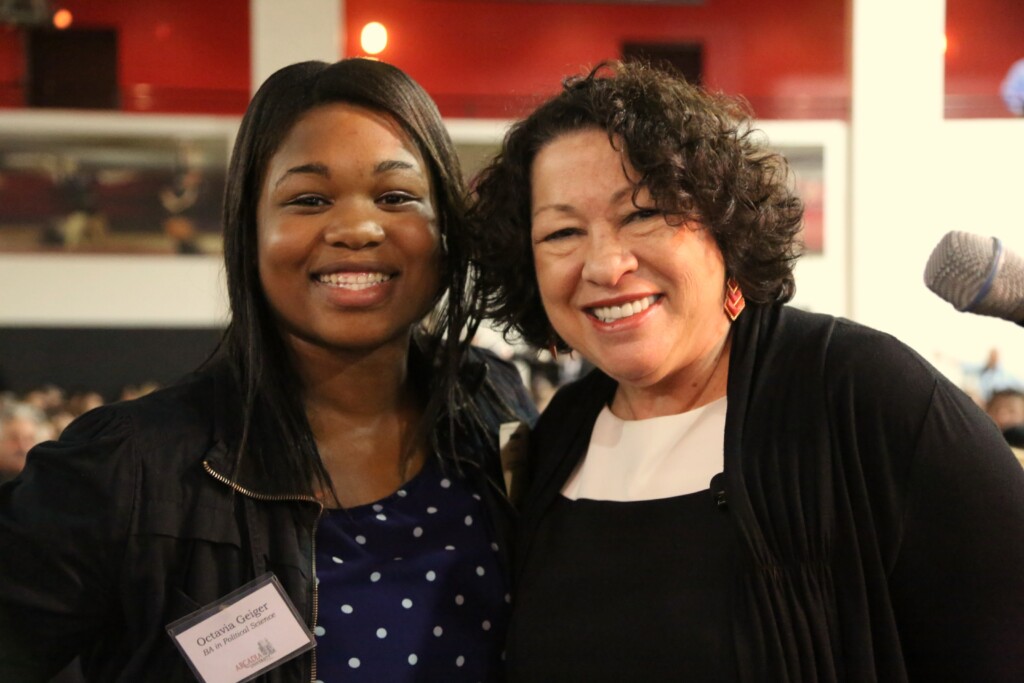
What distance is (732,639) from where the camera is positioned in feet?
4.80

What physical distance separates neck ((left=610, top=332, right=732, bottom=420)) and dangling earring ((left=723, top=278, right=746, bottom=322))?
4cm

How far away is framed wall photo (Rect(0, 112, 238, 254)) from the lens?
9484 millimetres

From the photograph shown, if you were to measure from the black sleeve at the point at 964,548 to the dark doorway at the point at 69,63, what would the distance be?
1137 centimetres

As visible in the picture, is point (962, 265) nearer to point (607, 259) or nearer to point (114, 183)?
point (607, 259)

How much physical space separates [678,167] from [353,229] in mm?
548

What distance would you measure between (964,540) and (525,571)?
27.2 inches

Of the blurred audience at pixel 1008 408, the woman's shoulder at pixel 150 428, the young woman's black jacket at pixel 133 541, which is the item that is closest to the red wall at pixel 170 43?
the blurred audience at pixel 1008 408

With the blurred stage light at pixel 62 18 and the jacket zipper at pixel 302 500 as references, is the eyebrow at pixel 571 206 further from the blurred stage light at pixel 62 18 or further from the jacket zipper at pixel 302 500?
the blurred stage light at pixel 62 18

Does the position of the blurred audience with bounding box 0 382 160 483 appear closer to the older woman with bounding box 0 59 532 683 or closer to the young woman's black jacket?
the older woman with bounding box 0 59 532 683

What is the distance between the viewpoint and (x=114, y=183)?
9609mm

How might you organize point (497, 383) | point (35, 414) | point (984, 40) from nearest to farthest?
point (497, 383) < point (35, 414) < point (984, 40)

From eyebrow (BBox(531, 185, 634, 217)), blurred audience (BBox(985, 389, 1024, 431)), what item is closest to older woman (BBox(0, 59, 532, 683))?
eyebrow (BBox(531, 185, 634, 217))

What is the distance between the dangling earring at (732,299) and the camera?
1674 millimetres

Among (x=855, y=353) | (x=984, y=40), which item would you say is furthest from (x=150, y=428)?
(x=984, y=40)
